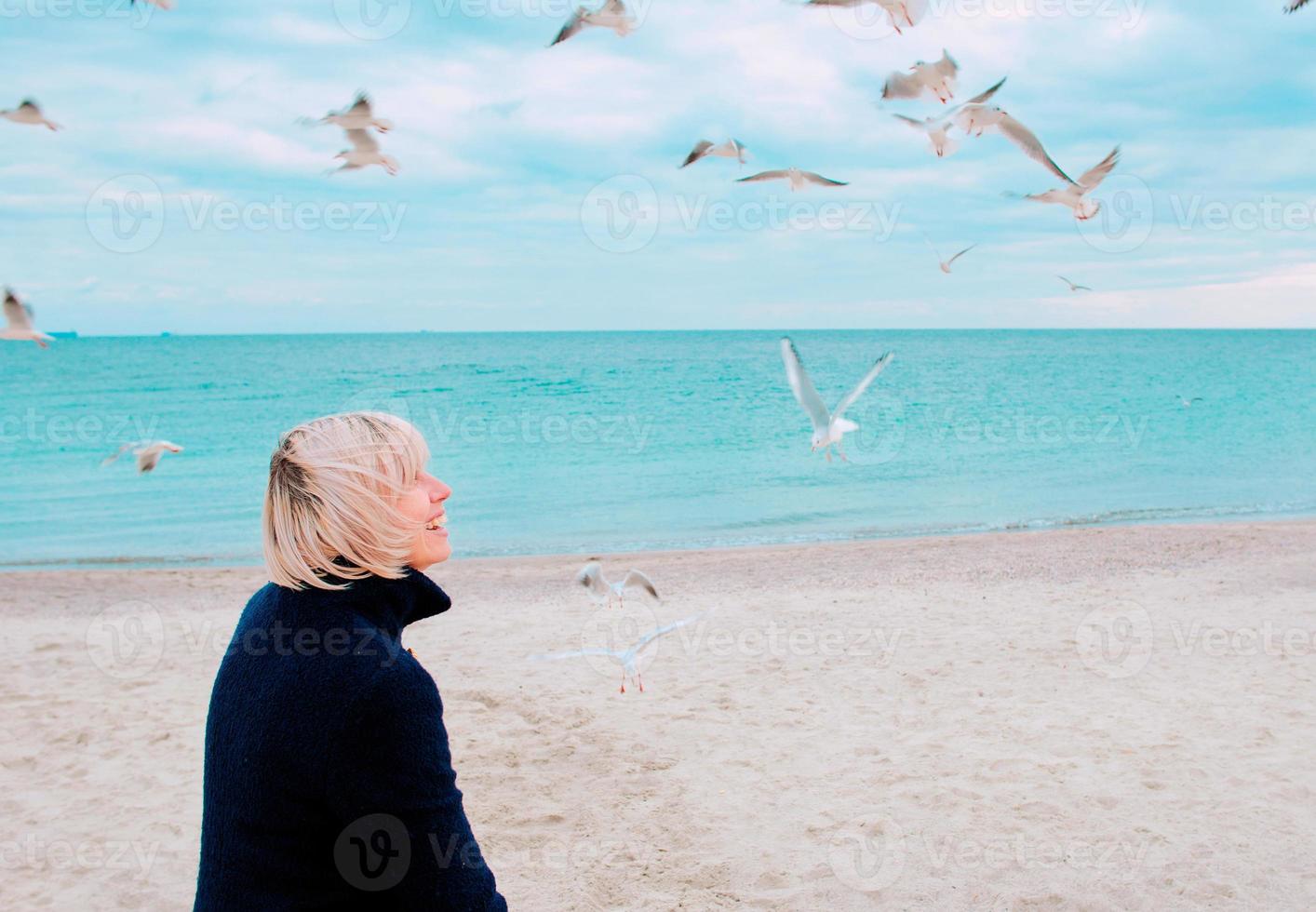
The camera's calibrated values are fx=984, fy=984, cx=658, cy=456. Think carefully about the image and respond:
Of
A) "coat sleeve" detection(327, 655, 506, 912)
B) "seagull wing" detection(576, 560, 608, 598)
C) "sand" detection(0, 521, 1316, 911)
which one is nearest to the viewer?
"coat sleeve" detection(327, 655, 506, 912)

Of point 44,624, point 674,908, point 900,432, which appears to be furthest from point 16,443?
point 674,908

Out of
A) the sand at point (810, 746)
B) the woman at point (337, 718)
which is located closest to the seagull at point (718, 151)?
the sand at point (810, 746)

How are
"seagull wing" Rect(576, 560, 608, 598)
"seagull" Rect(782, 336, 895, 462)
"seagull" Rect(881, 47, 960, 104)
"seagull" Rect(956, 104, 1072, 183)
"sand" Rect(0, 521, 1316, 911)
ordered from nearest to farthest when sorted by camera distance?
1. "sand" Rect(0, 521, 1316, 911)
2. "seagull" Rect(956, 104, 1072, 183)
3. "seagull" Rect(881, 47, 960, 104)
4. "seagull" Rect(782, 336, 895, 462)
5. "seagull wing" Rect(576, 560, 608, 598)

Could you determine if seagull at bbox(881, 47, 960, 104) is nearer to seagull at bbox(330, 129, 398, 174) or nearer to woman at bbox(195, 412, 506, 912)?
seagull at bbox(330, 129, 398, 174)

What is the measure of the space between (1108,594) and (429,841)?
9387 mm

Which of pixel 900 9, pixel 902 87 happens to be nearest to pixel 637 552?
pixel 902 87

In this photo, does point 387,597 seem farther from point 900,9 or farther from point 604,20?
point 604,20

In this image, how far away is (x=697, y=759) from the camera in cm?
591

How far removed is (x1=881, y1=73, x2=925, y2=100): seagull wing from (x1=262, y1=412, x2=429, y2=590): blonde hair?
4.99m

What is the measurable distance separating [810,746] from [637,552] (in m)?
8.05

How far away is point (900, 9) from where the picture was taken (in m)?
4.78

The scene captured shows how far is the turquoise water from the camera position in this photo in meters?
16.2

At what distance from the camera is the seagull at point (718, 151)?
6367 mm

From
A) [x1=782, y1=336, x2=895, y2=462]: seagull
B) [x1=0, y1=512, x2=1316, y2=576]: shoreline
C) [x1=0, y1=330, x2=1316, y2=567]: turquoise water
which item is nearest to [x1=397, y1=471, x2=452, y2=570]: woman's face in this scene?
[x1=782, y1=336, x2=895, y2=462]: seagull
